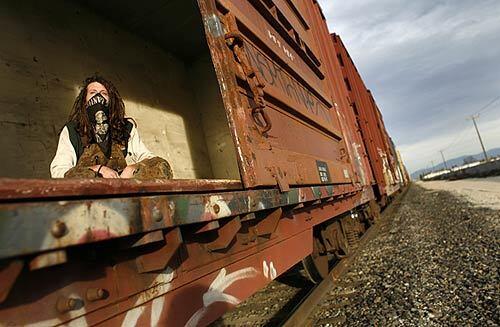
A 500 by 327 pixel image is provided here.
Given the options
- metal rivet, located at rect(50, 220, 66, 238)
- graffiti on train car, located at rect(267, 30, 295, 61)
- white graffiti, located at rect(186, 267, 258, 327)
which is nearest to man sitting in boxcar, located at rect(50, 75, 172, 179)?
white graffiti, located at rect(186, 267, 258, 327)

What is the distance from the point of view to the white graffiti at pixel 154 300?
124cm

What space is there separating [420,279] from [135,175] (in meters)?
3.48

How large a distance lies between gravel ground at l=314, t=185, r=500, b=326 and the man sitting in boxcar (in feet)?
Answer: 7.17

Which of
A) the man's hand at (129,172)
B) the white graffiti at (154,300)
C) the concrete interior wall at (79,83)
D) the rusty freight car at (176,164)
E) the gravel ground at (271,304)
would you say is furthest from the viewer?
the gravel ground at (271,304)

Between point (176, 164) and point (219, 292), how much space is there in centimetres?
356

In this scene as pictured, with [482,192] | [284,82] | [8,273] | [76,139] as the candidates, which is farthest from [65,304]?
[482,192]

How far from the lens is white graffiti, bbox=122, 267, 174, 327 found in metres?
1.24

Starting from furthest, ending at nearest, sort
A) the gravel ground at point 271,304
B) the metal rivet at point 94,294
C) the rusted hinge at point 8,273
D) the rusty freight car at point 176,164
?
the gravel ground at point 271,304 → the metal rivet at point 94,294 → the rusty freight car at point 176,164 → the rusted hinge at point 8,273

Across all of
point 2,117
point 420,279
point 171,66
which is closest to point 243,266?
point 2,117

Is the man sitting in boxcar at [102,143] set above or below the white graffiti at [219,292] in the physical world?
above

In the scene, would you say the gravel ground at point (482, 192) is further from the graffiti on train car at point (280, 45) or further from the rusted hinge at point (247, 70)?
the rusted hinge at point (247, 70)

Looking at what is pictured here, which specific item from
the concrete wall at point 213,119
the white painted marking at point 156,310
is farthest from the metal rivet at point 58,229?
the concrete wall at point 213,119

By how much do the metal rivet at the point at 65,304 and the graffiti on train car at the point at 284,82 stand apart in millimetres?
1878

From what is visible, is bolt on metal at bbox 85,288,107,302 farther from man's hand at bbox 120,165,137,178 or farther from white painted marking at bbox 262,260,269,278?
white painted marking at bbox 262,260,269,278
